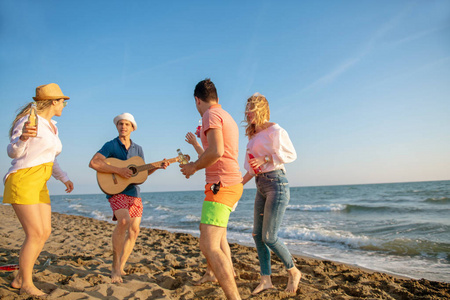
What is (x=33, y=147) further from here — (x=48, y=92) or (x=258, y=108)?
(x=258, y=108)

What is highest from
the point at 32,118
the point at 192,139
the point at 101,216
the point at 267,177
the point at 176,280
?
the point at 32,118

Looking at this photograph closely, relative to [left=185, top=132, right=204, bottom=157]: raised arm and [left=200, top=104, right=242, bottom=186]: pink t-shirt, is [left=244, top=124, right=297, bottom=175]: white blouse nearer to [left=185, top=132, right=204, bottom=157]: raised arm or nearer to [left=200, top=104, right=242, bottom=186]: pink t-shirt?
[left=200, top=104, right=242, bottom=186]: pink t-shirt

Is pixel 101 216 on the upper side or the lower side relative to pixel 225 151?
lower

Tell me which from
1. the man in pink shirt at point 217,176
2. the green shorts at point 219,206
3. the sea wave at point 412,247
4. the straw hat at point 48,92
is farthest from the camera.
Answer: the sea wave at point 412,247

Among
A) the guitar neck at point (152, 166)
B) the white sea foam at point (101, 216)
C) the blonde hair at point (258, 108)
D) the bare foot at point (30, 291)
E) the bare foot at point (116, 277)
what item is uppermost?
the blonde hair at point (258, 108)

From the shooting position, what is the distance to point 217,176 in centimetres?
240

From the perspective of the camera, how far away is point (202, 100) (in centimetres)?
256

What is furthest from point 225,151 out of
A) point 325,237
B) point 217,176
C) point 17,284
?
point 325,237

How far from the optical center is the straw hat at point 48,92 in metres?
2.84

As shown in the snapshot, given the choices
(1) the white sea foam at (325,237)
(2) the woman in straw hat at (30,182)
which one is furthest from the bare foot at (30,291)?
(1) the white sea foam at (325,237)

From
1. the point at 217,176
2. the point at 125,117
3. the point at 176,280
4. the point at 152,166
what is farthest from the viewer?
the point at 152,166

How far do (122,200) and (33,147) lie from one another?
116cm

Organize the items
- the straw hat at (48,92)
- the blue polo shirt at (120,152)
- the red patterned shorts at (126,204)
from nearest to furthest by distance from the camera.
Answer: the straw hat at (48,92)
the red patterned shorts at (126,204)
the blue polo shirt at (120,152)

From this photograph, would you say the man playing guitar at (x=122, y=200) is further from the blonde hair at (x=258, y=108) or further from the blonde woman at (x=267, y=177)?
the blonde hair at (x=258, y=108)
